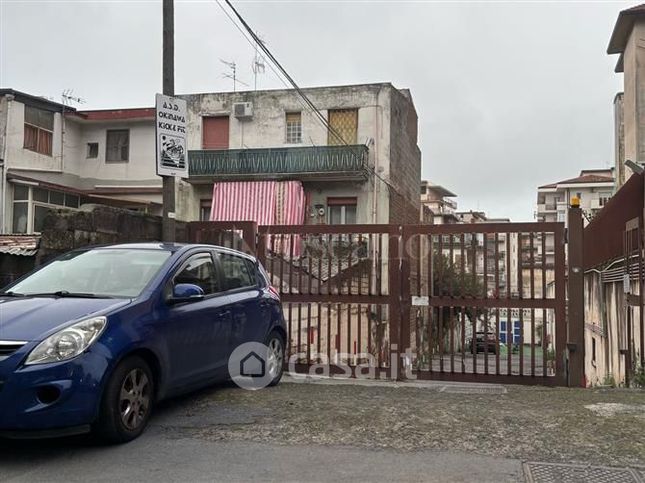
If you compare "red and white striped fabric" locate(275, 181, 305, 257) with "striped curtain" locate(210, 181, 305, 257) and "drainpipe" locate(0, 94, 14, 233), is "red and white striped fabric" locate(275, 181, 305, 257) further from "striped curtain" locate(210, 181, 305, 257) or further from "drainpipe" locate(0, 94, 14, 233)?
"drainpipe" locate(0, 94, 14, 233)

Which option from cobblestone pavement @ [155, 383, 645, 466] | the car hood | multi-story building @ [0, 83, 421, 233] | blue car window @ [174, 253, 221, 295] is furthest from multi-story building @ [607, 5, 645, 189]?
the car hood

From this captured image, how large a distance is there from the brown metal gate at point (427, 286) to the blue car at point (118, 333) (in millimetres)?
1559

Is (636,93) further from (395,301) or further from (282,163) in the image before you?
(395,301)

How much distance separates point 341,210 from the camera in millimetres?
25062

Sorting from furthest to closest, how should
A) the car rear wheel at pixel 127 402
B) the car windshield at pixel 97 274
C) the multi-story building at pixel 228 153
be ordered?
the multi-story building at pixel 228 153 → the car windshield at pixel 97 274 → the car rear wheel at pixel 127 402

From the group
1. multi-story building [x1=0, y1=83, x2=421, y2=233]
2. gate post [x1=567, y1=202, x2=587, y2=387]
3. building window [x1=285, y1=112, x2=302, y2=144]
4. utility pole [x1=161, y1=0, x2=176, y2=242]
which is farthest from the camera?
building window [x1=285, y1=112, x2=302, y2=144]

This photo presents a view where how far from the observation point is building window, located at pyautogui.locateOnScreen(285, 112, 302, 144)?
25520 mm

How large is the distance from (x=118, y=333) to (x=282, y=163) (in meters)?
20.0

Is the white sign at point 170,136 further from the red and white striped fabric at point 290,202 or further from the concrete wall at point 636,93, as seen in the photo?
the red and white striped fabric at point 290,202

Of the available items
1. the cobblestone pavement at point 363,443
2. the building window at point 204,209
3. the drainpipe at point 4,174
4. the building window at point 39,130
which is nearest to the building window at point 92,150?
the building window at point 39,130

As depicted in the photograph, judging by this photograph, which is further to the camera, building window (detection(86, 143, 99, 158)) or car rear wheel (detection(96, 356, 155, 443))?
building window (detection(86, 143, 99, 158))

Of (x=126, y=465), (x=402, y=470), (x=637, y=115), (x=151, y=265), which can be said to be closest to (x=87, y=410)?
(x=126, y=465)

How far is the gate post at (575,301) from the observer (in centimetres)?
773
